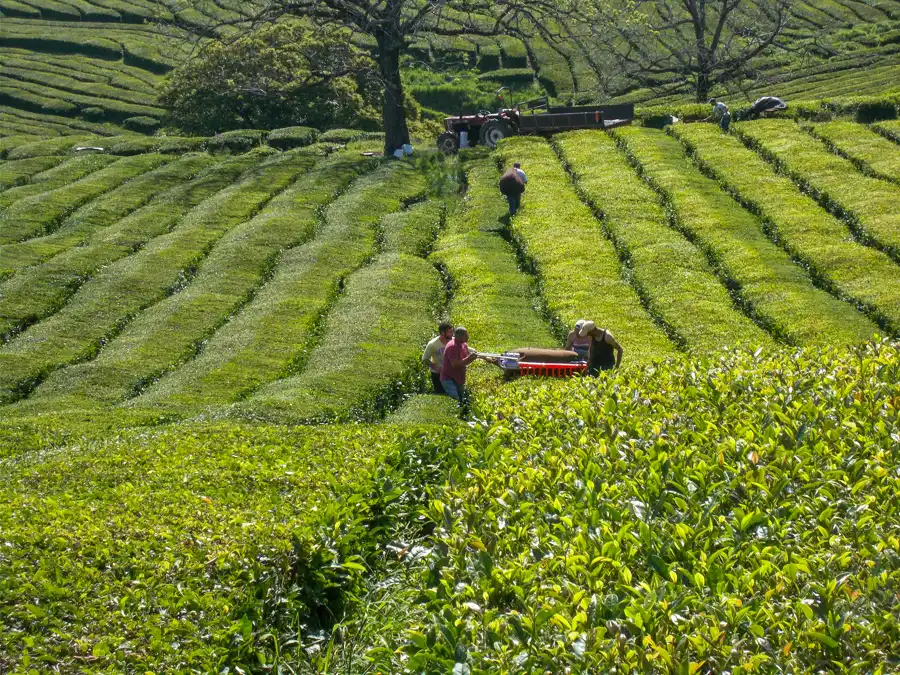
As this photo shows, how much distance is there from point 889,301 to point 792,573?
2018 centimetres

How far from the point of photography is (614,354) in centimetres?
2188

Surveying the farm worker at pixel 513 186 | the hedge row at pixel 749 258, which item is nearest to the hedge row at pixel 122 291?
the farm worker at pixel 513 186

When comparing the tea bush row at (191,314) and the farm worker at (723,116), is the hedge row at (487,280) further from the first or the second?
the farm worker at (723,116)

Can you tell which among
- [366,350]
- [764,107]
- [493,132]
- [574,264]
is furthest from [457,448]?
[764,107]

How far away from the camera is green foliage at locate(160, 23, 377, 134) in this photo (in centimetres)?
6334

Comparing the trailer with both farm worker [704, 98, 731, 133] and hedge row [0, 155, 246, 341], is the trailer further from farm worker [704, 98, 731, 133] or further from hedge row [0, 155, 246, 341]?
hedge row [0, 155, 246, 341]

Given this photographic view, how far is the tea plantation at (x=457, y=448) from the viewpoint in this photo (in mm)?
8711

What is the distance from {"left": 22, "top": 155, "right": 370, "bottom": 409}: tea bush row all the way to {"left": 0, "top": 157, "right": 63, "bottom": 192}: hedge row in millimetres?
12918

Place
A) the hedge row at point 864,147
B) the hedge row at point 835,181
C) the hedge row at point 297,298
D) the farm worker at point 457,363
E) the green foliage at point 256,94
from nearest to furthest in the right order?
the farm worker at point 457,363, the hedge row at point 297,298, the hedge row at point 835,181, the hedge row at point 864,147, the green foliage at point 256,94

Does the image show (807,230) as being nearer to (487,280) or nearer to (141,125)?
(487,280)

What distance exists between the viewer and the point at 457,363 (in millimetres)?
21406

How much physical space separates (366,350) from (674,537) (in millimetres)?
15882

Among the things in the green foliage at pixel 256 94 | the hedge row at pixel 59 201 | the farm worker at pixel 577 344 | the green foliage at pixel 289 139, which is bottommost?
the farm worker at pixel 577 344

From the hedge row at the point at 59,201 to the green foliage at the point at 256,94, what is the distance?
15842 mm
